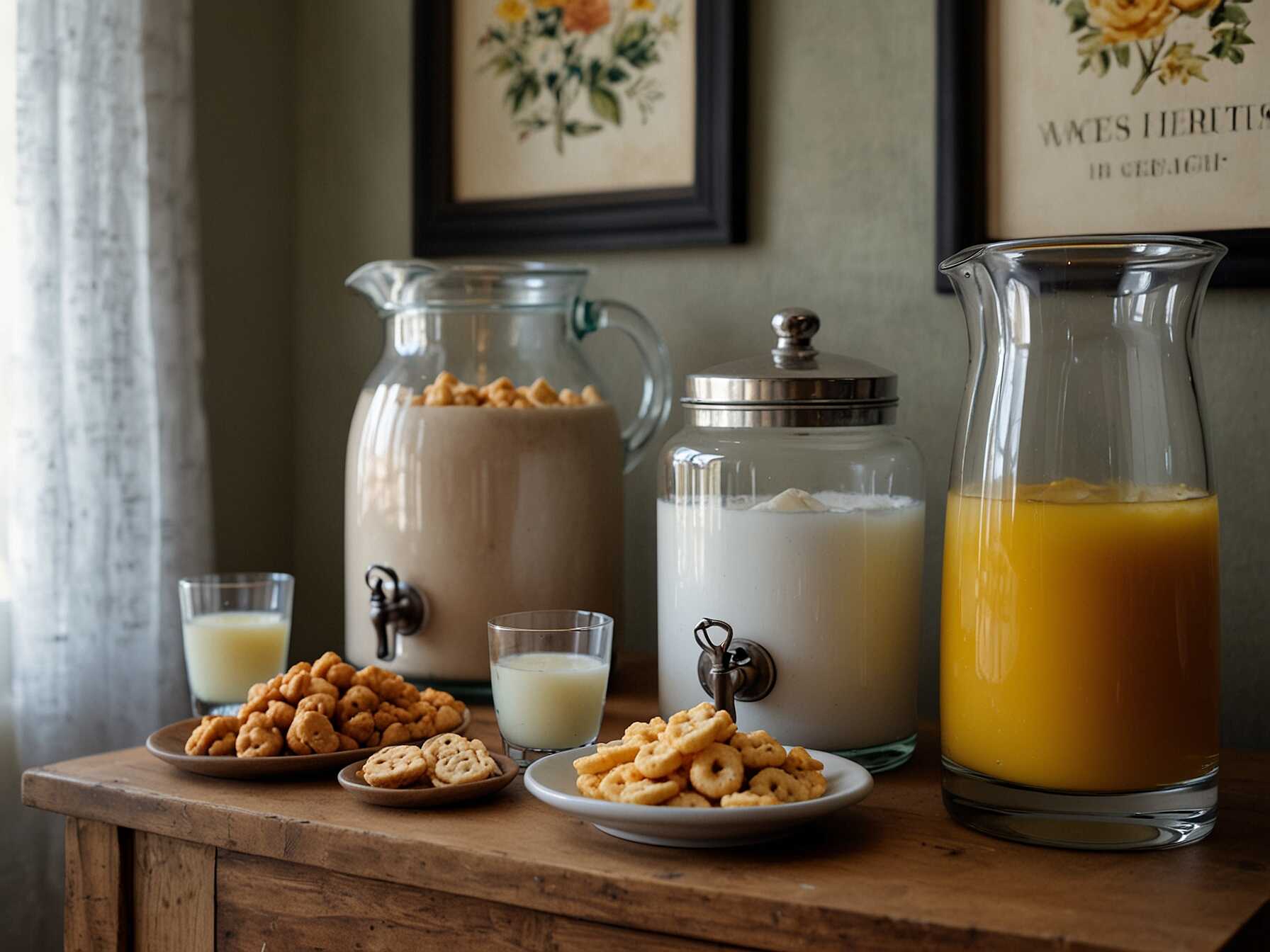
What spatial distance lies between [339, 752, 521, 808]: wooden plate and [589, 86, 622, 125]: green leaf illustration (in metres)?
0.84

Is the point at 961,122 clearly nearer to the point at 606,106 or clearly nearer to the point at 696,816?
the point at 606,106

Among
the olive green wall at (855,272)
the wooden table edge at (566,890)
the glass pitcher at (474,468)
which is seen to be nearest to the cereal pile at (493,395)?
the glass pitcher at (474,468)

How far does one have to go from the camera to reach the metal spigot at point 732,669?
94 cm

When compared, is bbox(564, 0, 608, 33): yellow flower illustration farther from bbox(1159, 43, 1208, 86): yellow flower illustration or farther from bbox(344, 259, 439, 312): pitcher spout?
bbox(1159, 43, 1208, 86): yellow flower illustration

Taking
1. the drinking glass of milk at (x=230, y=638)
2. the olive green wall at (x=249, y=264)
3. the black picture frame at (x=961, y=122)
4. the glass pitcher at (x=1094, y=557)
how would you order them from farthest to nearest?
the olive green wall at (x=249, y=264) < the black picture frame at (x=961, y=122) < the drinking glass of milk at (x=230, y=638) < the glass pitcher at (x=1094, y=557)

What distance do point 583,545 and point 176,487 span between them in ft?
1.90

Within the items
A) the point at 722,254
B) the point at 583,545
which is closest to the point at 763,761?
the point at 583,545

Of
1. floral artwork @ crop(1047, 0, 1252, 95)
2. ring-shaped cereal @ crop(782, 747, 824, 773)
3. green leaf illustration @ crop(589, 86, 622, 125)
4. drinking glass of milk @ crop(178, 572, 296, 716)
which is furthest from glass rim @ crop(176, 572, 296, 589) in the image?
floral artwork @ crop(1047, 0, 1252, 95)

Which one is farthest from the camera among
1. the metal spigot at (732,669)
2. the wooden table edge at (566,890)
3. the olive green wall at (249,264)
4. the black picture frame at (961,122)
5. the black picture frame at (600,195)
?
the olive green wall at (249,264)

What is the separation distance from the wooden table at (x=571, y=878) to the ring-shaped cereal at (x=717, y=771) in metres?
0.04

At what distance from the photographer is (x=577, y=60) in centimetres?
149

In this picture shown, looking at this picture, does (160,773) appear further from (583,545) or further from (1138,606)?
(1138,606)

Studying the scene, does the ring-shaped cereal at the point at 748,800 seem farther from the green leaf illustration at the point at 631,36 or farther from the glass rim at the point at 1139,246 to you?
the green leaf illustration at the point at 631,36

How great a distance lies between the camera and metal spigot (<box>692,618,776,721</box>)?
935 mm
